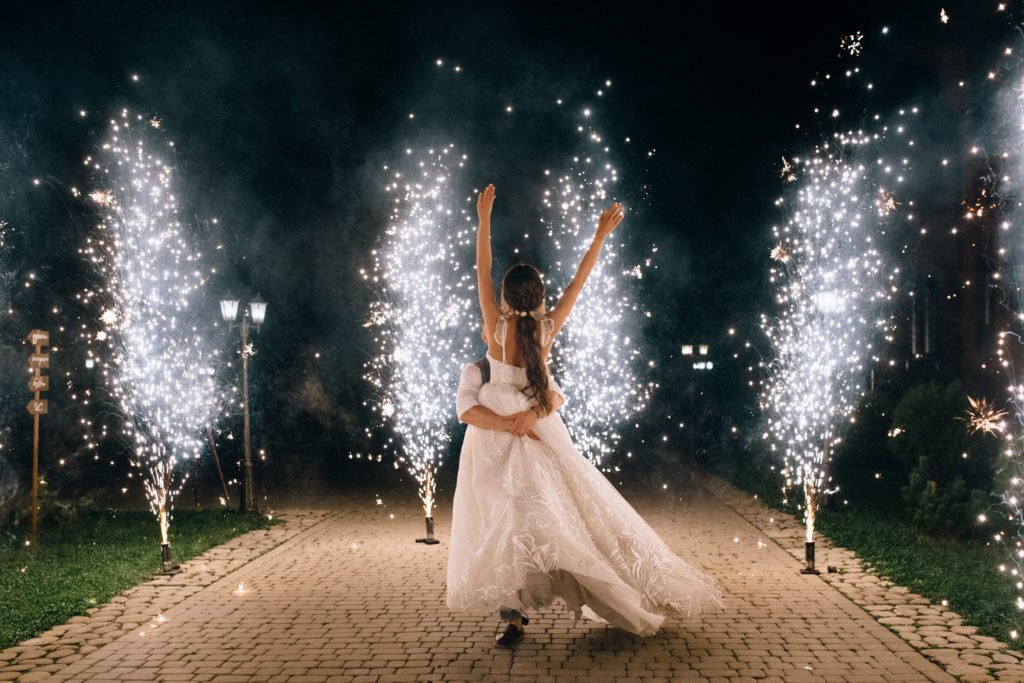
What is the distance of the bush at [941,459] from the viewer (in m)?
9.41

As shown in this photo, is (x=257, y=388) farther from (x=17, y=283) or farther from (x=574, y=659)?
(x=574, y=659)

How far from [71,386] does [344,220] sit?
31.8ft

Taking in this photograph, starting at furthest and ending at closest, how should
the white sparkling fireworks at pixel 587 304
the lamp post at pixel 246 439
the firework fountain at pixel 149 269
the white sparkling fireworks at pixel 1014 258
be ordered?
the white sparkling fireworks at pixel 587 304 < the lamp post at pixel 246 439 < the firework fountain at pixel 149 269 < the white sparkling fireworks at pixel 1014 258

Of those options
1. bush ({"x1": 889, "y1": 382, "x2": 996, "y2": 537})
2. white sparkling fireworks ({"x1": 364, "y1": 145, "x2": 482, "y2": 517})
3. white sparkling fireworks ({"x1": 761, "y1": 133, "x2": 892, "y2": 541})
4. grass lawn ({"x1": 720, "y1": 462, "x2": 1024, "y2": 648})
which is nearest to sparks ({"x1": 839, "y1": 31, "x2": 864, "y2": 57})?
white sparkling fireworks ({"x1": 761, "y1": 133, "x2": 892, "y2": 541})

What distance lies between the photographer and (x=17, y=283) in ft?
59.3

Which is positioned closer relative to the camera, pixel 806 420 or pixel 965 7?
pixel 806 420

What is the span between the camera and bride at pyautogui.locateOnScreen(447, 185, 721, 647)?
4.96 metres

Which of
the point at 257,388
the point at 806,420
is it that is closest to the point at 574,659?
the point at 806,420

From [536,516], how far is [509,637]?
101cm

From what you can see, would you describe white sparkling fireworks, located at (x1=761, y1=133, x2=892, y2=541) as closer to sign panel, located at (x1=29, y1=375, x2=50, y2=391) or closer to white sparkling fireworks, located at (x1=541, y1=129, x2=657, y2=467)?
white sparkling fireworks, located at (x1=541, y1=129, x2=657, y2=467)

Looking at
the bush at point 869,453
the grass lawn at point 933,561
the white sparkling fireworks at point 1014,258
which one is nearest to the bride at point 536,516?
the grass lawn at point 933,561

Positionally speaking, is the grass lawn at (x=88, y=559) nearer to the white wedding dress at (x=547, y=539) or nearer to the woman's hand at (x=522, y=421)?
the white wedding dress at (x=547, y=539)

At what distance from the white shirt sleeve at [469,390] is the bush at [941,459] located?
6902 mm

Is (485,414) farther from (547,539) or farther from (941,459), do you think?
(941,459)
